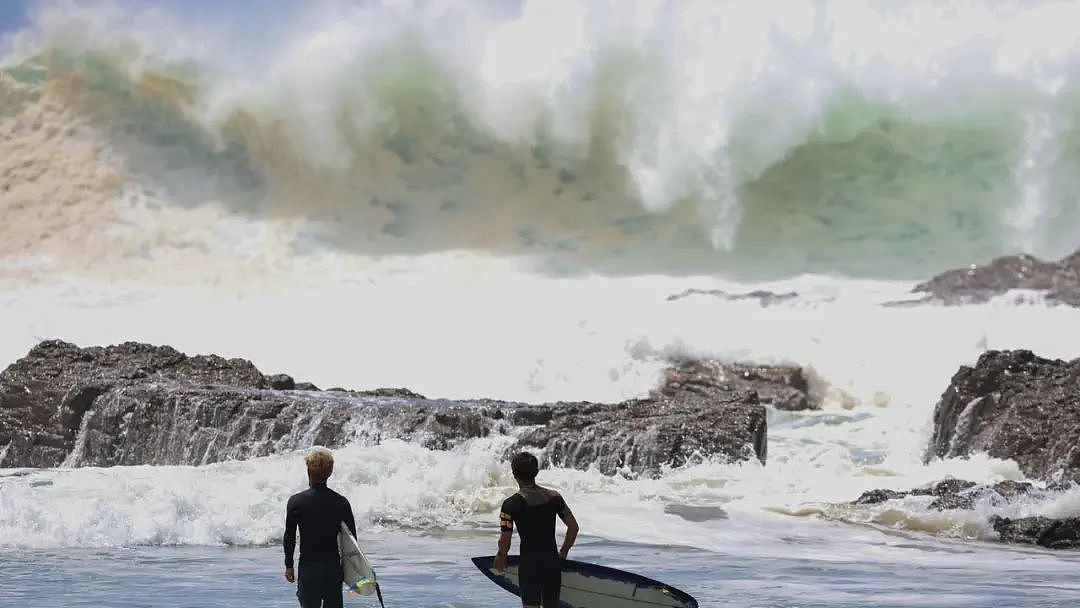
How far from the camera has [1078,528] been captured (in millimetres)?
12828

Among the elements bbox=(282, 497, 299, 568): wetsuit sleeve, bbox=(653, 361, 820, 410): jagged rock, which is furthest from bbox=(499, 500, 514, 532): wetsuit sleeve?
bbox=(653, 361, 820, 410): jagged rock

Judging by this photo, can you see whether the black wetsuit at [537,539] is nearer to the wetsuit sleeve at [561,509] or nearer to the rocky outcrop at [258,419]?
the wetsuit sleeve at [561,509]

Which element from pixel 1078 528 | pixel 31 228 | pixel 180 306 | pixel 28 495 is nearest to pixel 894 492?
pixel 1078 528

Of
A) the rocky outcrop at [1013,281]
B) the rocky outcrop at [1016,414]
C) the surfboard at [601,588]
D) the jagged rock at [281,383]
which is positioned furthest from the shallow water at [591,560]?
the rocky outcrop at [1013,281]

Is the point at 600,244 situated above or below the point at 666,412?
above

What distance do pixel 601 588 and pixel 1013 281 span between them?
34.9m

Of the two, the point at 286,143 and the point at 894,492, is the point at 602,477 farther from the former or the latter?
the point at 286,143

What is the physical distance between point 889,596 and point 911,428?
54.2 ft

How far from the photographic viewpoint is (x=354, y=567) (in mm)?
7406

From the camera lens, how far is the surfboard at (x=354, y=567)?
7.39 metres

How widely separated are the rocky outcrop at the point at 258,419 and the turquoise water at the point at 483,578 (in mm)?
4403

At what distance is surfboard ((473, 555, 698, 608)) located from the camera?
7988 mm

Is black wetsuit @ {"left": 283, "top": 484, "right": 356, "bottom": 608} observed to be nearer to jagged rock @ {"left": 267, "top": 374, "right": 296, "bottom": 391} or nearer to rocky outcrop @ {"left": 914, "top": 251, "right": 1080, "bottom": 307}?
jagged rock @ {"left": 267, "top": 374, "right": 296, "bottom": 391}

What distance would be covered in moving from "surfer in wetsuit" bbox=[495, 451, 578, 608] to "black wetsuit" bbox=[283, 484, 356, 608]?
2.44ft
